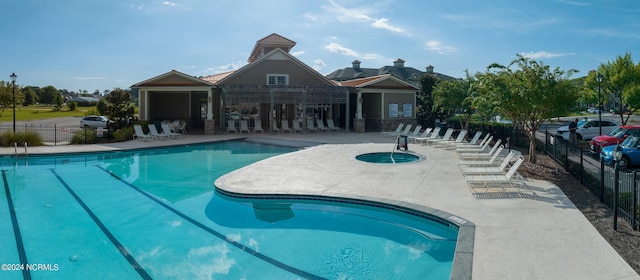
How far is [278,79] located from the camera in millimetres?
30188

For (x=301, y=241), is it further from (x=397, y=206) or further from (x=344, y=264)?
(x=397, y=206)

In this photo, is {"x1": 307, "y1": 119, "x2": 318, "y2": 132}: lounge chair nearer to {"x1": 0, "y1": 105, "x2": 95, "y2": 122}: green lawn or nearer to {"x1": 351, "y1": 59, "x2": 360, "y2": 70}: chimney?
{"x1": 0, "y1": 105, "x2": 95, "y2": 122}: green lawn

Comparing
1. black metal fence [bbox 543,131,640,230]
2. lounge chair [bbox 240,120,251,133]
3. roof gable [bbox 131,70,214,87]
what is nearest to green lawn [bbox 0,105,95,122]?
roof gable [bbox 131,70,214,87]

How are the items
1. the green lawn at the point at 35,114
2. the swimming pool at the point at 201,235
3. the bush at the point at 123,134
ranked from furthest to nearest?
the green lawn at the point at 35,114, the bush at the point at 123,134, the swimming pool at the point at 201,235

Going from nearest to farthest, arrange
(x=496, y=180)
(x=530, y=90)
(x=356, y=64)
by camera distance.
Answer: (x=496, y=180) → (x=530, y=90) → (x=356, y=64)

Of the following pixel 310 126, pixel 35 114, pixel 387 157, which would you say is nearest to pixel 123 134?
pixel 310 126

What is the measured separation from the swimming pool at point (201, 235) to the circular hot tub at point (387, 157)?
656 centimetres

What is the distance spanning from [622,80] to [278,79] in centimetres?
2332

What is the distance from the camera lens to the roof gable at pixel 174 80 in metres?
26.8

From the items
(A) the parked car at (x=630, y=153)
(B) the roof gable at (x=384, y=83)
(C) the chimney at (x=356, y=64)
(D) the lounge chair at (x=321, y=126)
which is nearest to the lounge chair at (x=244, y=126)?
(D) the lounge chair at (x=321, y=126)

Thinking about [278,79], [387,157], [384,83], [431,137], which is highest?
[278,79]

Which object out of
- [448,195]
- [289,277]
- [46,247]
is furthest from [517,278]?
[46,247]

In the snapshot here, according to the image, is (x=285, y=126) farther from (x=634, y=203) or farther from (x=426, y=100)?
(x=634, y=203)

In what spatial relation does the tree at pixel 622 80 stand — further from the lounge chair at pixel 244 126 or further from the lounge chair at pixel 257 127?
the lounge chair at pixel 244 126
